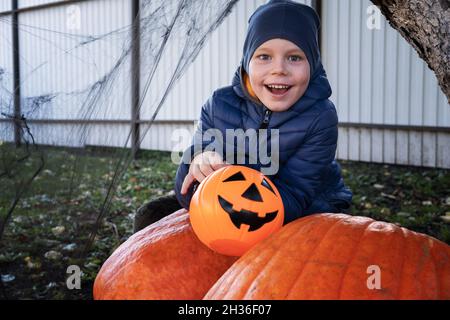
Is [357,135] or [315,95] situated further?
[357,135]

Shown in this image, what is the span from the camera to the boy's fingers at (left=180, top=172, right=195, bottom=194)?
2.12m

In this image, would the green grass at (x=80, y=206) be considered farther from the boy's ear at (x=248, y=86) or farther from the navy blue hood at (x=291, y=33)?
the navy blue hood at (x=291, y=33)

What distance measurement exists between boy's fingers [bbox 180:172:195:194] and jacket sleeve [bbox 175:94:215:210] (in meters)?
→ 0.02

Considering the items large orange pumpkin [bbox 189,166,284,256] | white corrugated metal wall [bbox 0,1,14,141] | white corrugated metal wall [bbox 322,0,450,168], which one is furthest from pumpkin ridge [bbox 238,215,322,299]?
white corrugated metal wall [bbox 322,0,450,168]

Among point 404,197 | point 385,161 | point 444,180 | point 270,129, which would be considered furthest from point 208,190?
point 385,161

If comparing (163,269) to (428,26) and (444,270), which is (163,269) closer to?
(444,270)

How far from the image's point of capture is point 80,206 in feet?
7.21

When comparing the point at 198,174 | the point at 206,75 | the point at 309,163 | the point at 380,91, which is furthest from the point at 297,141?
the point at 206,75

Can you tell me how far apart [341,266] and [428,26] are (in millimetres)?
770

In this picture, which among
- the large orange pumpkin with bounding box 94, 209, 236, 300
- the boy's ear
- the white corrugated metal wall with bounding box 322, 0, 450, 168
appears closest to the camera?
the large orange pumpkin with bounding box 94, 209, 236, 300

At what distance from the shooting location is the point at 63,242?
8.02 feet

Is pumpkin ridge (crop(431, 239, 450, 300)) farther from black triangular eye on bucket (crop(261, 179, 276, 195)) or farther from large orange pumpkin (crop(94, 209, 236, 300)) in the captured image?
large orange pumpkin (crop(94, 209, 236, 300))
